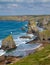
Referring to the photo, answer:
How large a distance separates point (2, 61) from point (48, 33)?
34926 mm

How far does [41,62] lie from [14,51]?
1124 inches

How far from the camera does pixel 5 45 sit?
7588cm

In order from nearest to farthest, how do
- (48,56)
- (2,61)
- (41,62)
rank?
(41,62)
(48,56)
(2,61)

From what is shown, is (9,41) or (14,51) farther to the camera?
(9,41)

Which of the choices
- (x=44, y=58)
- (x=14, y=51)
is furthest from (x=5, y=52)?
(x=44, y=58)

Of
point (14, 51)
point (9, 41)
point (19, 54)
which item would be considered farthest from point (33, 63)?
point (9, 41)

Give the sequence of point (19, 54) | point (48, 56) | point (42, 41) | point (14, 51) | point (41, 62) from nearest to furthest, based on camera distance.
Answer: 1. point (41, 62)
2. point (48, 56)
3. point (19, 54)
4. point (14, 51)
5. point (42, 41)

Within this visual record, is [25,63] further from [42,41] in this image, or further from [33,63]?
[42,41]

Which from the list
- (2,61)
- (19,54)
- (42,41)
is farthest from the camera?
(42,41)

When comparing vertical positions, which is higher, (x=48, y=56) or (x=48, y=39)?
(x=48, y=56)

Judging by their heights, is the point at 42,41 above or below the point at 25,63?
below

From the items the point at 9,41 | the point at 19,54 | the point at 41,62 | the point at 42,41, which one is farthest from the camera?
the point at 42,41

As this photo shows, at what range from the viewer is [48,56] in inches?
1806

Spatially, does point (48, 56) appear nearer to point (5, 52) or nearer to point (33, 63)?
point (33, 63)
